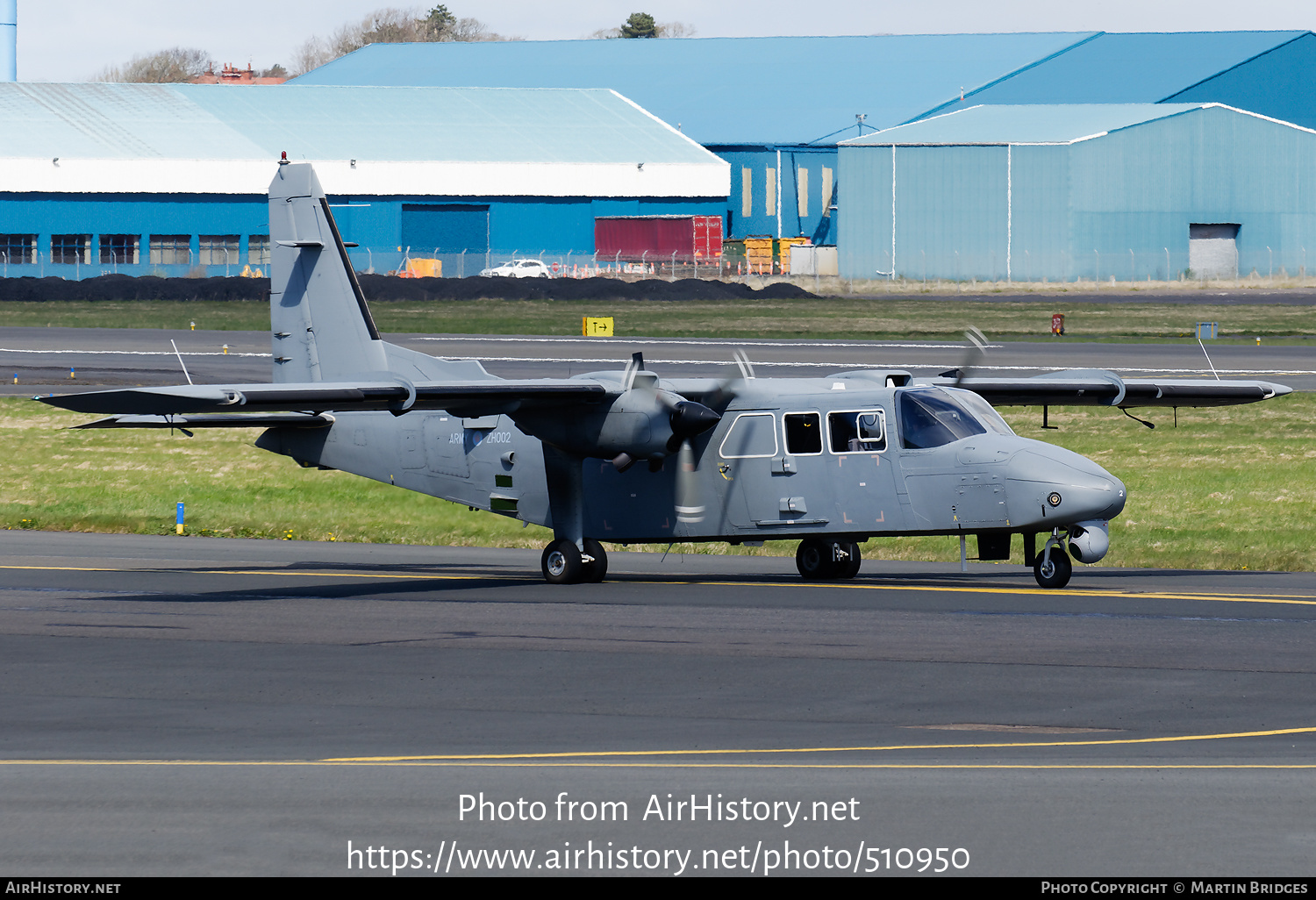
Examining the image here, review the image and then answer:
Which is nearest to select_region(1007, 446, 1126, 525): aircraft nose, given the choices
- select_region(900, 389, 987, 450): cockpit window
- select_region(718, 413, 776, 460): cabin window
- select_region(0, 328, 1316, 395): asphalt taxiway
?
select_region(900, 389, 987, 450): cockpit window

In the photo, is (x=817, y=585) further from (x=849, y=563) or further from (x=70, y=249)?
(x=70, y=249)

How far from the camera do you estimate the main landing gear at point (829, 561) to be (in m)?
24.0

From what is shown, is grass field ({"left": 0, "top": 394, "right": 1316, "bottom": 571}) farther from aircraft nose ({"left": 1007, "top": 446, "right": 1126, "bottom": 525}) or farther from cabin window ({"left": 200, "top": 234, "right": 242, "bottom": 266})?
cabin window ({"left": 200, "top": 234, "right": 242, "bottom": 266})

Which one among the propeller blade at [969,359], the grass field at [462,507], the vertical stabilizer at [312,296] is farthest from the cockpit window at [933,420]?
the vertical stabilizer at [312,296]

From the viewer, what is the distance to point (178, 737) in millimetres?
13227

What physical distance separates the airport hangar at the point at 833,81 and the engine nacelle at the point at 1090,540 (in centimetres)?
8000

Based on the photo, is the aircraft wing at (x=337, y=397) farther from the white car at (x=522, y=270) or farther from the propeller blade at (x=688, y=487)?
the white car at (x=522, y=270)

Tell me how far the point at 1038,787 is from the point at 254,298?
7852cm

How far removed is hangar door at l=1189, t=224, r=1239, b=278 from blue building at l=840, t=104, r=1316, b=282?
0.26 ft

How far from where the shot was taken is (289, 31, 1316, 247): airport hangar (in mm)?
109062

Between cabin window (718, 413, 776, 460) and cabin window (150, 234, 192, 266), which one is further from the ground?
cabin window (150, 234, 192, 266)
